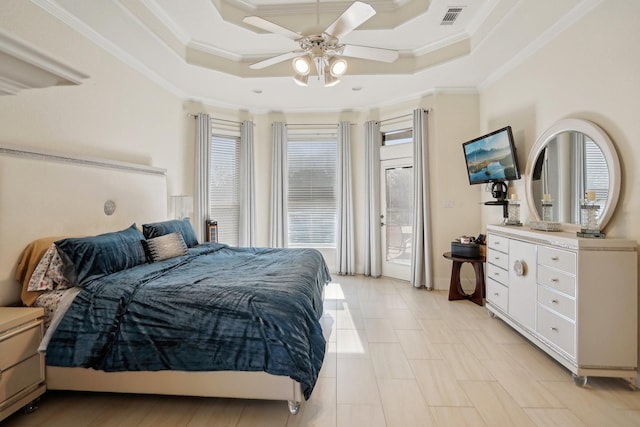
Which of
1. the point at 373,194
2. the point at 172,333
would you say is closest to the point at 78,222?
the point at 172,333

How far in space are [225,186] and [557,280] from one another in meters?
4.51

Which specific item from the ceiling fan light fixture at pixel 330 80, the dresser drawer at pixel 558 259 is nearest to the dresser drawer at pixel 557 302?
the dresser drawer at pixel 558 259

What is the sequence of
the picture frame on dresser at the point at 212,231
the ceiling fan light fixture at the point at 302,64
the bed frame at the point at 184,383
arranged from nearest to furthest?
the bed frame at the point at 184,383 → the ceiling fan light fixture at the point at 302,64 → the picture frame on dresser at the point at 212,231

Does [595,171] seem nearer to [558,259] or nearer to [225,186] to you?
[558,259]

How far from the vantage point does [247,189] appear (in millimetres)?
5148

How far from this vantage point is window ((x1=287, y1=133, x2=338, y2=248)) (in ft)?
18.1

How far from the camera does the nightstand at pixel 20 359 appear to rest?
175 centimetres

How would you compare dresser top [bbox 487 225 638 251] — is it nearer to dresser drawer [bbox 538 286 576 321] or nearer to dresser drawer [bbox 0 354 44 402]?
dresser drawer [bbox 538 286 576 321]

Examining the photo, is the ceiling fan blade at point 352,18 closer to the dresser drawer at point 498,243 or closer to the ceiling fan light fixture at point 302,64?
the ceiling fan light fixture at point 302,64

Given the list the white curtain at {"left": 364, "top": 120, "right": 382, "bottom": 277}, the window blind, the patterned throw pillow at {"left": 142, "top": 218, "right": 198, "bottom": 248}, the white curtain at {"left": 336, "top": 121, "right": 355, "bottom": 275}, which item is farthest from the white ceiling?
the patterned throw pillow at {"left": 142, "top": 218, "right": 198, "bottom": 248}

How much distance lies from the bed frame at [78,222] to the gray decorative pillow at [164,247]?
45 centimetres

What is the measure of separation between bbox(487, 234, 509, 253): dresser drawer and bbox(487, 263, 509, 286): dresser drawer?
0.65 feet

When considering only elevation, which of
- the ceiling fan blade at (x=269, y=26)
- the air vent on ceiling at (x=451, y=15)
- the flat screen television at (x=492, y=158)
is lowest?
the flat screen television at (x=492, y=158)

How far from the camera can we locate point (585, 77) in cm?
261
